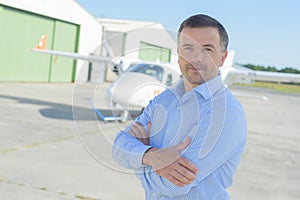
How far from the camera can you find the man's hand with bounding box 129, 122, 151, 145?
1744 mm

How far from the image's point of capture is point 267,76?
1323 centimetres

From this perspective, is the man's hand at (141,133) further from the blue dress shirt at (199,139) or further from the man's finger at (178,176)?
the man's finger at (178,176)

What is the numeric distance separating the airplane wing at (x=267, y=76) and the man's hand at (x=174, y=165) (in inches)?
464

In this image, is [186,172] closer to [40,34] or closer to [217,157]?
[217,157]

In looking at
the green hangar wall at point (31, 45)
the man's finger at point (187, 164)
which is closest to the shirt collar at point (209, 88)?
the man's finger at point (187, 164)

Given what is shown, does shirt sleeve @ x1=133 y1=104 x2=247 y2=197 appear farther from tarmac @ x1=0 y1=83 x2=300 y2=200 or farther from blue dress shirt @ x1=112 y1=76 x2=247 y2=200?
tarmac @ x1=0 y1=83 x2=300 y2=200

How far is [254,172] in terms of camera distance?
6492 millimetres

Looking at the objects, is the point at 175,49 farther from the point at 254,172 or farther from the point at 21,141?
the point at 21,141

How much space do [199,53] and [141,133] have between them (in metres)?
0.47

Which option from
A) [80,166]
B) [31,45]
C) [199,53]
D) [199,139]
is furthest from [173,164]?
[31,45]

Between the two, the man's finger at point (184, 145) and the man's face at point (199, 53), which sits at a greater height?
the man's face at point (199, 53)

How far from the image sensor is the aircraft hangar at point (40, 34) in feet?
68.4

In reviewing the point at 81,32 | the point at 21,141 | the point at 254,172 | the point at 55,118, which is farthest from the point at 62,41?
the point at 254,172

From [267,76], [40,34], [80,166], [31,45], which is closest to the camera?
[80,166]
